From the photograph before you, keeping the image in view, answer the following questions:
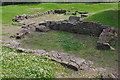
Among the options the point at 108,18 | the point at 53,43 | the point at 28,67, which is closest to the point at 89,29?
the point at 53,43

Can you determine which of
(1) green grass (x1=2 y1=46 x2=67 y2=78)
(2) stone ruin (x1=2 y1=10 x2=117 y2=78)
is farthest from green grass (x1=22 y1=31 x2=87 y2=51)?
(1) green grass (x1=2 y1=46 x2=67 y2=78)

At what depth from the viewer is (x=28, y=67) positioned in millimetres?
7199

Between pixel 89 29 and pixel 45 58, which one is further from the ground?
pixel 89 29

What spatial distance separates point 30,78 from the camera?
636 cm

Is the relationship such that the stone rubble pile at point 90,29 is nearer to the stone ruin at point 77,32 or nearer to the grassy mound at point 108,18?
the stone ruin at point 77,32

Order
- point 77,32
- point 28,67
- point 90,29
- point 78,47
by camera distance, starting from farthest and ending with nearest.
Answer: point 77,32, point 90,29, point 78,47, point 28,67

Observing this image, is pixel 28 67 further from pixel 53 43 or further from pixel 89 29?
pixel 89 29

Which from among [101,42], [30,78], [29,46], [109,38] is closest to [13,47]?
[29,46]

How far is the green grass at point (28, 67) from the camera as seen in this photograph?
6633mm

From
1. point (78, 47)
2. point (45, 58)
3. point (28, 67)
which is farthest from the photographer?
point (78, 47)

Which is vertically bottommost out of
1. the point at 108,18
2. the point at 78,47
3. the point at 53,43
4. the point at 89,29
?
the point at 78,47

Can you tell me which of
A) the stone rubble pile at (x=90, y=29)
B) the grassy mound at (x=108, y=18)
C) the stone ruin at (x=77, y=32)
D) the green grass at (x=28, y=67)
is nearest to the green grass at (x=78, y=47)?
the stone ruin at (x=77, y=32)

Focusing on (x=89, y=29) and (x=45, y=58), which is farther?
(x=89, y=29)

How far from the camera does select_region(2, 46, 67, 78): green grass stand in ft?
21.8
